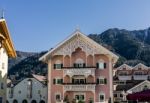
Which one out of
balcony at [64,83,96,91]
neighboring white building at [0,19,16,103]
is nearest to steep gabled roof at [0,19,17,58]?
neighboring white building at [0,19,16,103]

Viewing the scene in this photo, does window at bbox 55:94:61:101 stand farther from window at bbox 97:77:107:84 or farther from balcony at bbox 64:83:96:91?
window at bbox 97:77:107:84

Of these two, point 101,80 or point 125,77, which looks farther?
point 125,77

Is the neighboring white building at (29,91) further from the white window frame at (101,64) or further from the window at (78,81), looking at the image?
the white window frame at (101,64)

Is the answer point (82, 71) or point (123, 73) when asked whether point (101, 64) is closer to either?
point (82, 71)

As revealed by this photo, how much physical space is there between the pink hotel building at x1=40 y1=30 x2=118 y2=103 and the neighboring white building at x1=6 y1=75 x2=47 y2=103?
43.8 metres

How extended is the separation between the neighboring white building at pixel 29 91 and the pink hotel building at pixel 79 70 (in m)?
43.8

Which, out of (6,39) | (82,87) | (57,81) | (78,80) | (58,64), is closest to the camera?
(6,39)

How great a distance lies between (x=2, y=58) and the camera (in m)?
52.6

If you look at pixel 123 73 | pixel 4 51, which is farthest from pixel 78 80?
pixel 123 73

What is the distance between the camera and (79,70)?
65.5 meters

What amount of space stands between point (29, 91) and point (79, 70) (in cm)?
4833

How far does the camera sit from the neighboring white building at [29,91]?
4368 inches

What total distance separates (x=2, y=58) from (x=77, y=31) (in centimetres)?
1730

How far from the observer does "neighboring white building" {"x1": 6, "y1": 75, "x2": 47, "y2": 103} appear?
364 feet
